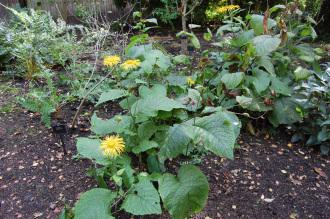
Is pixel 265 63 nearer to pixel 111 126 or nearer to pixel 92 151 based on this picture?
pixel 111 126

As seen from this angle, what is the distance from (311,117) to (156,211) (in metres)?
1.71

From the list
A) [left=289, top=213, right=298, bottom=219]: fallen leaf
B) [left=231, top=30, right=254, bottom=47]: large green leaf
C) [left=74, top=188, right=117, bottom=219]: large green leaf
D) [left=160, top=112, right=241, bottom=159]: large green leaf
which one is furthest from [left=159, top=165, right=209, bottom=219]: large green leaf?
[left=231, top=30, right=254, bottom=47]: large green leaf

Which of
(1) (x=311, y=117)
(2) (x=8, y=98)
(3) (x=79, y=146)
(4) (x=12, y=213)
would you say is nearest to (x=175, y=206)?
(3) (x=79, y=146)

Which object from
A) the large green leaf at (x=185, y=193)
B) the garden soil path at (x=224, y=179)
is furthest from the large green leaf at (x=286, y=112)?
the large green leaf at (x=185, y=193)

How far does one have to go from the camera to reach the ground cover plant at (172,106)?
1785 mm

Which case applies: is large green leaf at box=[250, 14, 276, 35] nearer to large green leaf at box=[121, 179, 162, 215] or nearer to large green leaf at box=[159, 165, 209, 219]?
large green leaf at box=[159, 165, 209, 219]

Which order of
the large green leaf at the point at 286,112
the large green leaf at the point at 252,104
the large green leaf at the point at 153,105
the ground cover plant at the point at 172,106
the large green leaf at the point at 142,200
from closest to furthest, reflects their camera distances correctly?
the large green leaf at the point at 142,200, the ground cover plant at the point at 172,106, the large green leaf at the point at 153,105, the large green leaf at the point at 252,104, the large green leaf at the point at 286,112

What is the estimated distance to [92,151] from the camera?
6.24 feet

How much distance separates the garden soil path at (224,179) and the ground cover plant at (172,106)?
0.07 metres

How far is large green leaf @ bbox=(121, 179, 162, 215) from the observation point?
5.44ft

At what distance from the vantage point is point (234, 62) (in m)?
2.85

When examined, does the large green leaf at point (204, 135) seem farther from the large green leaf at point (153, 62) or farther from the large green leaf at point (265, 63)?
the large green leaf at point (265, 63)

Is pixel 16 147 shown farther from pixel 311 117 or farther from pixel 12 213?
pixel 311 117

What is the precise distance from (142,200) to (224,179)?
31.9 inches
